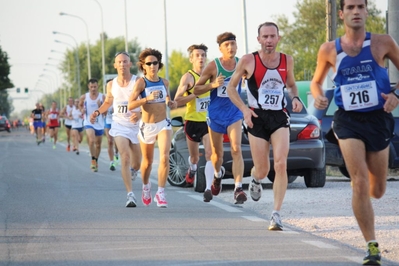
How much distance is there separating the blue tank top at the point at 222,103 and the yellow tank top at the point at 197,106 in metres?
0.83

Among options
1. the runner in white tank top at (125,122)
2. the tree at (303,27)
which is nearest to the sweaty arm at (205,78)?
the runner in white tank top at (125,122)

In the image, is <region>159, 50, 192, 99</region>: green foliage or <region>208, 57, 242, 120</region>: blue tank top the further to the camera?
<region>159, 50, 192, 99</region>: green foliage

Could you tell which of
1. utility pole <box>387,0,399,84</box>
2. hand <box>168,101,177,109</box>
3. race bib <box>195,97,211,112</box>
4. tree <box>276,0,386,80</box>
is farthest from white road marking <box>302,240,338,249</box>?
tree <box>276,0,386,80</box>

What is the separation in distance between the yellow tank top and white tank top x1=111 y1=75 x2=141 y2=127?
74cm

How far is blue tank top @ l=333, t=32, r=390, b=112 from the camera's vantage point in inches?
325

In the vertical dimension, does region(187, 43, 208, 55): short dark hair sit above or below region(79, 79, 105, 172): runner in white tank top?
above

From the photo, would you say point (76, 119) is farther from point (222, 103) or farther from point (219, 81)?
point (219, 81)

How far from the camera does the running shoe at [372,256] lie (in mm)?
7894

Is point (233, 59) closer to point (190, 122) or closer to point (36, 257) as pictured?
point (190, 122)

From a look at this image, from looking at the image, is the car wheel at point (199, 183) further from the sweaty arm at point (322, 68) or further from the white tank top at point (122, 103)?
the sweaty arm at point (322, 68)

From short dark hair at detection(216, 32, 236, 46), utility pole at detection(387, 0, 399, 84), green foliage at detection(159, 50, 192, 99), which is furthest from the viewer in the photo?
green foliage at detection(159, 50, 192, 99)

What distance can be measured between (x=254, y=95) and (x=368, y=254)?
339 cm

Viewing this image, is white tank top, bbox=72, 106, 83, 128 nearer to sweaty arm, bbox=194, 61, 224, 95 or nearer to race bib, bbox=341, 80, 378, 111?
sweaty arm, bbox=194, 61, 224, 95

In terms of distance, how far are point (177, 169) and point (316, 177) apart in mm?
2278
